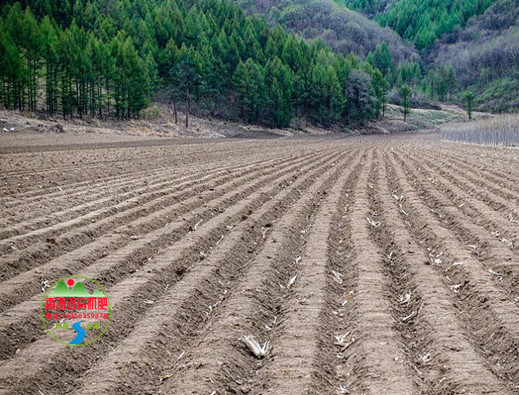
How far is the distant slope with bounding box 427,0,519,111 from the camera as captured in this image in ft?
445

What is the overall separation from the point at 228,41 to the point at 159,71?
65.6 feet

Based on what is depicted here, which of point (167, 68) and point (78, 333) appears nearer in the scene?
point (78, 333)

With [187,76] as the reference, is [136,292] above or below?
below

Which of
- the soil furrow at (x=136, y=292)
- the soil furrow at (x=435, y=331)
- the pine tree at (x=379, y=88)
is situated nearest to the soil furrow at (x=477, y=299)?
the soil furrow at (x=435, y=331)

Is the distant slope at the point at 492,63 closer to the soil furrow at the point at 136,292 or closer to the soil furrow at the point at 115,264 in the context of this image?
the soil furrow at the point at 115,264

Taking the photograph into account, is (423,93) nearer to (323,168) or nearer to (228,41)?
(228,41)

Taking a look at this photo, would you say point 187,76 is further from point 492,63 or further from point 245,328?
point 492,63

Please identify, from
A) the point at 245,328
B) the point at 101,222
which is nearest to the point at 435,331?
the point at 245,328

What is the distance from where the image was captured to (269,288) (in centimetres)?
645

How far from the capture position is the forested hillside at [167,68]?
54281mm

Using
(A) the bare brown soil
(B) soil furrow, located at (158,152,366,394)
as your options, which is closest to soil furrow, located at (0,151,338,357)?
(A) the bare brown soil

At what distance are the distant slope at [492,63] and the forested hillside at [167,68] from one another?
52.6 meters

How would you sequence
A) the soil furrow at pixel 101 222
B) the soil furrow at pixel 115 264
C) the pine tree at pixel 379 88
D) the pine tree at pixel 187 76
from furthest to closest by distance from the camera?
the pine tree at pixel 379 88 < the pine tree at pixel 187 76 < the soil furrow at pixel 101 222 < the soil furrow at pixel 115 264

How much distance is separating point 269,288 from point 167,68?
7115 cm
